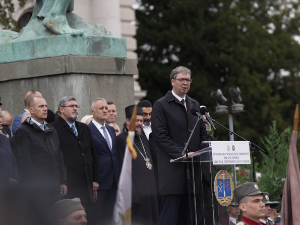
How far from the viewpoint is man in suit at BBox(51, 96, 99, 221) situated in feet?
33.0

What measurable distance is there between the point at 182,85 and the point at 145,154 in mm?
1137

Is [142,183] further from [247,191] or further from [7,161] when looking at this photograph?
[247,191]

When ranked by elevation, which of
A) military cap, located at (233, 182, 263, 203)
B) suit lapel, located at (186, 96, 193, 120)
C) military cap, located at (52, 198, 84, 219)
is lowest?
military cap, located at (52, 198, 84, 219)

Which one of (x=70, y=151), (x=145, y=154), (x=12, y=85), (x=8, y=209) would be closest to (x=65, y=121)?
(x=70, y=151)

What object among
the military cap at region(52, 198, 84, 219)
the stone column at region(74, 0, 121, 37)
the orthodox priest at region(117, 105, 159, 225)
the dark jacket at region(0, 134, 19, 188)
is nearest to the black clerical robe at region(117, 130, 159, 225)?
the orthodox priest at region(117, 105, 159, 225)

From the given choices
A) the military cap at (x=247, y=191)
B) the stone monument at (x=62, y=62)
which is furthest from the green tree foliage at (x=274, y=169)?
the military cap at (x=247, y=191)

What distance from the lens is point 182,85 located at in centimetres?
985

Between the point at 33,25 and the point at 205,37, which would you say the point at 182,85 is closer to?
the point at 33,25

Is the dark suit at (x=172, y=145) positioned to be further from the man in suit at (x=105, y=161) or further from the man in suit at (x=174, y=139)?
the man in suit at (x=105, y=161)

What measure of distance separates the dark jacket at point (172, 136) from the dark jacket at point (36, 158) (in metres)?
1.18

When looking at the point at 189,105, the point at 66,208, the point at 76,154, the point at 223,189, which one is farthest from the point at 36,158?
the point at 223,189

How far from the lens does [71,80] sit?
455 inches

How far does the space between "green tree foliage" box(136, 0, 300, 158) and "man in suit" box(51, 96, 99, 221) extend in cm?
2152

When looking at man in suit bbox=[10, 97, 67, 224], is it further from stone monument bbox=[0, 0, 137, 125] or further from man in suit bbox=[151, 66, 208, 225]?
stone monument bbox=[0, 0, 137, 125]
